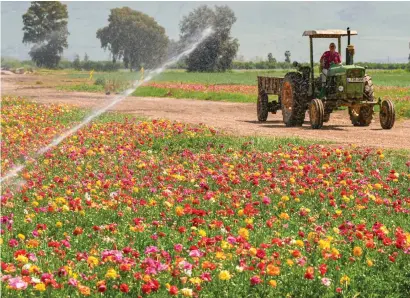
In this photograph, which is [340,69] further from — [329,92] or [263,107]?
[263,107]

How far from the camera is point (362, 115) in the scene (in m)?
18.8

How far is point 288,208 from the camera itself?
286 inches

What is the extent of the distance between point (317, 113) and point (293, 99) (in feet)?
3.62

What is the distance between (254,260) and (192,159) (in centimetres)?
549

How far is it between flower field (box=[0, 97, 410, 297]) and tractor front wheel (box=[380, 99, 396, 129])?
592 centimetres

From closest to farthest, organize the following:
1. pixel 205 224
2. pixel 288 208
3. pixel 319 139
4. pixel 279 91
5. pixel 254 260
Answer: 1. pixel 254 260
2. pixel 205 224
3. pixel 288 208
4. pixel 319 139
5. pixel 279 91

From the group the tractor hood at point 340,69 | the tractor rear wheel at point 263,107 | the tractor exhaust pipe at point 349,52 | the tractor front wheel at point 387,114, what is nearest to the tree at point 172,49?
the tractor hood at point 340,69

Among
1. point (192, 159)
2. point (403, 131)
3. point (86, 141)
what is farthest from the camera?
point (403, 131)

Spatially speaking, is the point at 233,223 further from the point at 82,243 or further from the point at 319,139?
the point at 319,139

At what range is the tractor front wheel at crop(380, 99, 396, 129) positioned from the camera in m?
17.2

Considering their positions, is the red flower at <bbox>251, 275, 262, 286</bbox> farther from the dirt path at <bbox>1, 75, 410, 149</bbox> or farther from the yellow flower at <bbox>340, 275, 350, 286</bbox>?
the dirt path at <bbox>1, 75, 410, 149</bbox>

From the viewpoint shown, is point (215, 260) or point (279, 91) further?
point (279, 91)

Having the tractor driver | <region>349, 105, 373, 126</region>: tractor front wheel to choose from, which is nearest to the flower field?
the tractor driver

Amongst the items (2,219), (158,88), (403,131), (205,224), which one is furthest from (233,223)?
(158,88)
